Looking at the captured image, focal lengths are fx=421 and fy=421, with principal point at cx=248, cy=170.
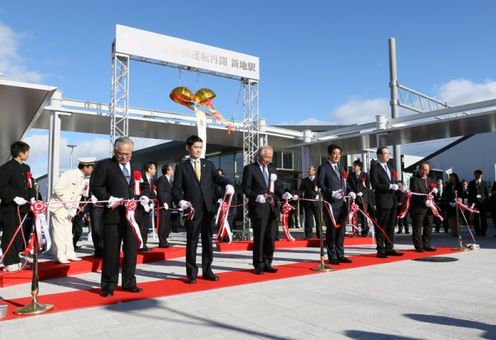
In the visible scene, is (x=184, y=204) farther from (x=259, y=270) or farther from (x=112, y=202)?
(x=259, y=270)

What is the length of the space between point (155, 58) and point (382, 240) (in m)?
7.19

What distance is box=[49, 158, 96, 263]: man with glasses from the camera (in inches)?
243

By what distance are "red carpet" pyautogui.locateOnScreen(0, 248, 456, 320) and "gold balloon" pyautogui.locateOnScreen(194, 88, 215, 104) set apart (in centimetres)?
734

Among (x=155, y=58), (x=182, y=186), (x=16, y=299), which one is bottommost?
(x=16, y=299)

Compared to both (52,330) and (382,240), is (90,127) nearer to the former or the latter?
(382,240)

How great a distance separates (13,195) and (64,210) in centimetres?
85

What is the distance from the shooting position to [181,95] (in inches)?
478

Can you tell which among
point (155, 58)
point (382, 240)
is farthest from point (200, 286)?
point (155, 58)

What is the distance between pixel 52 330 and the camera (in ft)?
10.3

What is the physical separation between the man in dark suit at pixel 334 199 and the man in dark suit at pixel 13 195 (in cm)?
421

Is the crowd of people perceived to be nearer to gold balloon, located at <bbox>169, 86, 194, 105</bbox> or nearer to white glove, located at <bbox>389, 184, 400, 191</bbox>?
white glove, located at <bbox>389, 184, 400, 191</bbox>

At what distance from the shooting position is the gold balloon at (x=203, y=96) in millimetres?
12398

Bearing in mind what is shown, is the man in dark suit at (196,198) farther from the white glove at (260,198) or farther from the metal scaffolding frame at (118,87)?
the metal scaffolding frame at (118,87)

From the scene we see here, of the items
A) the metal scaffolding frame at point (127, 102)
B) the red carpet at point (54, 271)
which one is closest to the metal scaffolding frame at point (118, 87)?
the metal scaffolding frame at point (127, 102)
